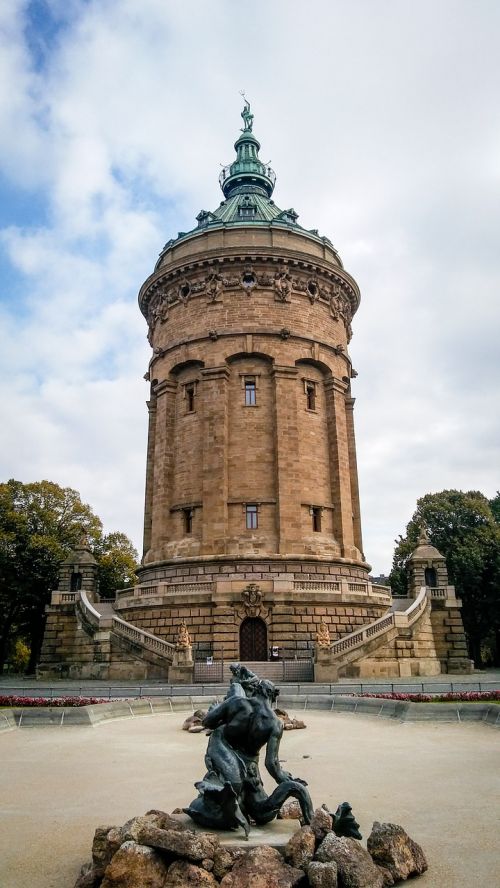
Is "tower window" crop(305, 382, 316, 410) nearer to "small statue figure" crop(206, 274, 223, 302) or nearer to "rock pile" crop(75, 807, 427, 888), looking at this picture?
"small statue figure" crop(206, 274, 223, 302)

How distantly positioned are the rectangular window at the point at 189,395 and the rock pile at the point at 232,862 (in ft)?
113

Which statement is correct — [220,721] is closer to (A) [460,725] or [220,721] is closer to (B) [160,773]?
(B) [160,773]

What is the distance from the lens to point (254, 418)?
125 ft

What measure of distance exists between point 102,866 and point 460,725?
11523mm

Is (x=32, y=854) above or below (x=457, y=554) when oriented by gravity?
below

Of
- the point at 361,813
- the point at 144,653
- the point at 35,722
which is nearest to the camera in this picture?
the point at 361,813

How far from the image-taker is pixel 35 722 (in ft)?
52.5

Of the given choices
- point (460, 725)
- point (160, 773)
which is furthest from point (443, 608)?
point (160, 773)

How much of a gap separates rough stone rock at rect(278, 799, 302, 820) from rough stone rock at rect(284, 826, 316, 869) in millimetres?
1156

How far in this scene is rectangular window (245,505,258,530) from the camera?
36.3 m

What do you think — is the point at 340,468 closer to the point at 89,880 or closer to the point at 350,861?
the point at 350,861

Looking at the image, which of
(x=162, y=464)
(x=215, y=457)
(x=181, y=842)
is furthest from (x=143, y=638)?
(x=181, y=842)

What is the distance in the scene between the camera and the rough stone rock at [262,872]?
5309 millimetres

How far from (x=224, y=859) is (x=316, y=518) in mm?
32410
